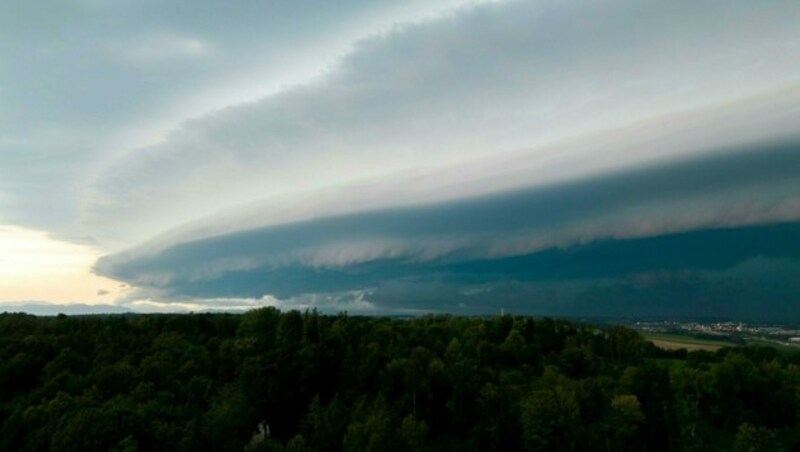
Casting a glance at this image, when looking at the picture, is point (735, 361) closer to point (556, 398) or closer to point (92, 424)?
point (556, 398)

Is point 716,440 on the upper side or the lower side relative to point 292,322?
lower

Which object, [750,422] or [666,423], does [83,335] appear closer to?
[666,423]

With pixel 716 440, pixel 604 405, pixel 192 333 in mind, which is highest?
pixel 192 333

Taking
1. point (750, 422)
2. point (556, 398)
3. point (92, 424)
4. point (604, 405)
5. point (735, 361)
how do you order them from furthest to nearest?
point (735, 361)
point (750, 422)
point (604, 405)
point (556, 398)
point (92, 424)

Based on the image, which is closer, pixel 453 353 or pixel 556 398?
pixel 556 398

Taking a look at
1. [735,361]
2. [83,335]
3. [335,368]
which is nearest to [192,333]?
[83,335]

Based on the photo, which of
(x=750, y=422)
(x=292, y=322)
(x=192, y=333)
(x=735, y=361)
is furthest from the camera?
(x=192, y=333)

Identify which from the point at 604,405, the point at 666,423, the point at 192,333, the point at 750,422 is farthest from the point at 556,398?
the point at 192,333
